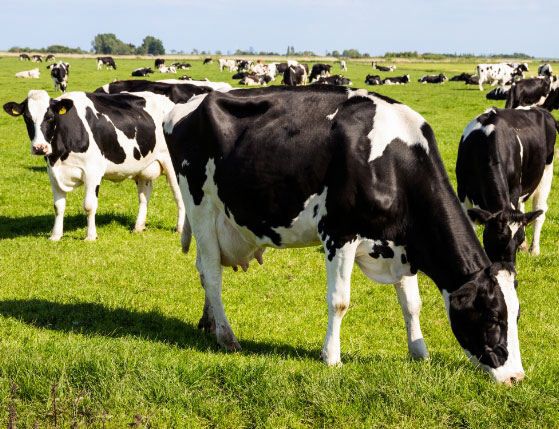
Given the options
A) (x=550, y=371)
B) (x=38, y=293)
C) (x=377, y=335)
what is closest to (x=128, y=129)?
(x=38, y=293)

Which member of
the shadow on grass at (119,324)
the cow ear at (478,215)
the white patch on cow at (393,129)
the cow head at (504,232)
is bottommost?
the shadow on grass at (119,324)

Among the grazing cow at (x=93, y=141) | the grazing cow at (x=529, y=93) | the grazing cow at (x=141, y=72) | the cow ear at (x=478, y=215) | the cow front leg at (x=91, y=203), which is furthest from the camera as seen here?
the grazing cow at (x=141, y=72)

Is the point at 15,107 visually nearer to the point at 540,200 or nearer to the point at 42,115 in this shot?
the point at 42,115

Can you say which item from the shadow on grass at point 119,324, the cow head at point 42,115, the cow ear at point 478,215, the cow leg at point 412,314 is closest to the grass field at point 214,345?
the shadow on grass at point 119,324

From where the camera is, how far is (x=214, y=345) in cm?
659

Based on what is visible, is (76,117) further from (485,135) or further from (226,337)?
(485,135)

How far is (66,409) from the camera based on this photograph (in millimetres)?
4727

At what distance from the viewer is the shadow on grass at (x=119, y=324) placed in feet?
21.5

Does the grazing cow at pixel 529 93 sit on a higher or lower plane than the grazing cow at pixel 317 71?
higher

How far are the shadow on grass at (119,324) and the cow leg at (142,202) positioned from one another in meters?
3.92

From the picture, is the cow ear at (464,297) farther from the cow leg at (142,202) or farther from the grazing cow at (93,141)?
the cow leg at (142,202)

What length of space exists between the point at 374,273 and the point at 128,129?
713 cm

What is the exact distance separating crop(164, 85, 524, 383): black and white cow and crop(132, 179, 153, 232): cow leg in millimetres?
5561

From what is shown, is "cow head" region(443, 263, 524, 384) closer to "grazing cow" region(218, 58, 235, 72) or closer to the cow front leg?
the cow front leg
